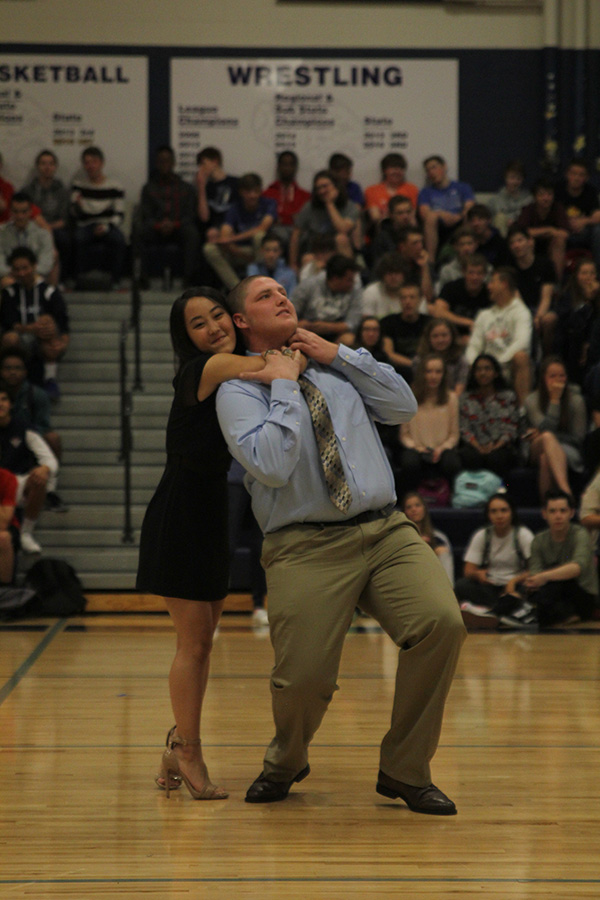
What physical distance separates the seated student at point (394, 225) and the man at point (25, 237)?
2.84m

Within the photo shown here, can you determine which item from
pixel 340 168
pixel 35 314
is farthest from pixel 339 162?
pixel 35 314

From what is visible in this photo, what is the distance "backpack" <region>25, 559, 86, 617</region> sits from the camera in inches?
284

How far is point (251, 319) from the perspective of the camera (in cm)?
347

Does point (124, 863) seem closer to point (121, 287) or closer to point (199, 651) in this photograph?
point (199, 651)

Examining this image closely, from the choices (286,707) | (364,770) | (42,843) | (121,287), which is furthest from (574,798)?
(121,287)

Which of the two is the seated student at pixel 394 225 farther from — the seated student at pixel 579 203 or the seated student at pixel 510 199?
the seated student at pixel 579 203

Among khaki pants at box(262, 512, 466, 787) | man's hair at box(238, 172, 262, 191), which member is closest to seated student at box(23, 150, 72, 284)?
man's hair at box(238, 172, 262, 191)

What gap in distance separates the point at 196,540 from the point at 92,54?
9351mm

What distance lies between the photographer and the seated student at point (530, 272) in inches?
377

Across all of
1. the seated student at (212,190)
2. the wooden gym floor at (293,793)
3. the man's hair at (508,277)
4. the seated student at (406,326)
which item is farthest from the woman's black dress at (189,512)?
the seated student at (212,190)

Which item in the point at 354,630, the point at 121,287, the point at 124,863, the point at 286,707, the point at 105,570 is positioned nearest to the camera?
the point at 124,863

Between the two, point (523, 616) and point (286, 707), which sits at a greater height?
point (286, 707)

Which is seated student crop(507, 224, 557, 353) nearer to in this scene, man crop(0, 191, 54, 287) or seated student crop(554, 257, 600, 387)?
seated student crop(554, 257, 600, 387)

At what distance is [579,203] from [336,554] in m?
7.98
